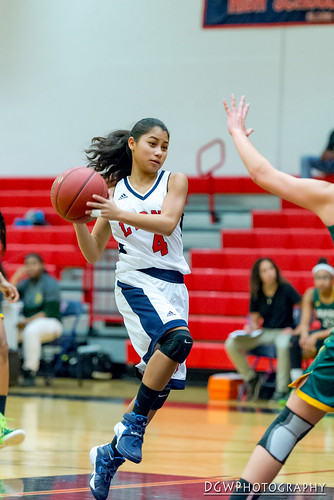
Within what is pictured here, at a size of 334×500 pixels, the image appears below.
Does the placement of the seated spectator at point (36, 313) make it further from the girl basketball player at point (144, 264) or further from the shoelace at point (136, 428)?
the shoelace at point (136, 428)

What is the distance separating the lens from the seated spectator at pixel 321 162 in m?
12.6

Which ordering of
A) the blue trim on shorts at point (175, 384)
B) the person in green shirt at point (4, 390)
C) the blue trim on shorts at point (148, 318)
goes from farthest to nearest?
1. the person in green shirt at point (4, 390)
2. the blue trim on shorts at point (175, 384)
3. the blue trim on shorts at point (148, 318)

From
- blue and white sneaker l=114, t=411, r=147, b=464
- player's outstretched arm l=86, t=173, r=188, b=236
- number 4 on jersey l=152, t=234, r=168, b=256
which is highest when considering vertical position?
player's outstretched arm l=86, t=173, r=188, b=236

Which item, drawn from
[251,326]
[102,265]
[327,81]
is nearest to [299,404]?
[251,326]

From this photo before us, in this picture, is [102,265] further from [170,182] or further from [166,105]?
[170,182]

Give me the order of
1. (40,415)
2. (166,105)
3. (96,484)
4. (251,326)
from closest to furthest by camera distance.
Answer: (96,484)
(40,415)
(251,326)
(166,105)

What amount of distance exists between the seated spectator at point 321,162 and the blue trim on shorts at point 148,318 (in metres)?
8.84

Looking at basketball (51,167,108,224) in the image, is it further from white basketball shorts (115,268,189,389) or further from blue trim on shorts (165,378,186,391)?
blue trim on shorts (165,378,186,391)

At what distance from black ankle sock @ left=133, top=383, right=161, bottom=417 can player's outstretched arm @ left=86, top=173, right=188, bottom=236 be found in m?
0.69

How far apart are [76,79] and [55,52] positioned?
63 cm

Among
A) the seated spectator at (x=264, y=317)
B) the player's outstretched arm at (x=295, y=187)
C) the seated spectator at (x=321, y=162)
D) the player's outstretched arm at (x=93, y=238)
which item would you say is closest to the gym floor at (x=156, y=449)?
the seated spectator at (x=264, y=317)

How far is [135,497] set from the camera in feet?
12.3

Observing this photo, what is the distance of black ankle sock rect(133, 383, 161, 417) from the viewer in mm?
3850

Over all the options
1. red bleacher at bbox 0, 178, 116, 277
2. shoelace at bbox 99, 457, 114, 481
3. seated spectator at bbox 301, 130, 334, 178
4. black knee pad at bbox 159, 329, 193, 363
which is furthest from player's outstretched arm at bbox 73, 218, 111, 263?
seated spectator at bbox 301, 130, 334, 178
